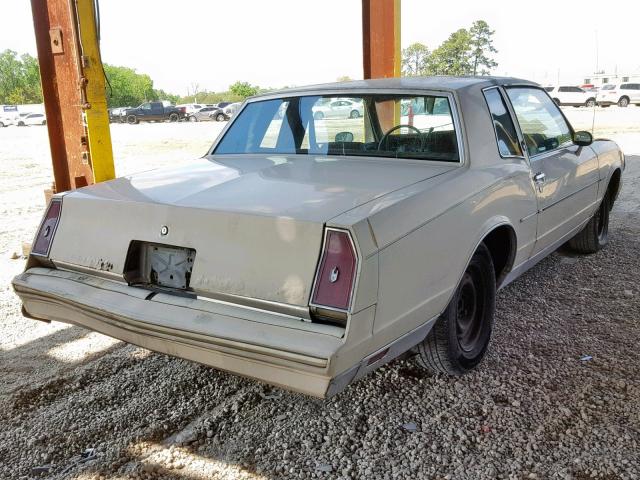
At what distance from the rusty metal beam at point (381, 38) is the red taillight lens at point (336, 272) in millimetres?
5316

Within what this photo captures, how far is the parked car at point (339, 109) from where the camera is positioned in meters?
3.55

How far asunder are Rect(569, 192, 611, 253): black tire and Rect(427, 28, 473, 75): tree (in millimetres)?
68351

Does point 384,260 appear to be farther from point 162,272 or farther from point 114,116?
point 114,116

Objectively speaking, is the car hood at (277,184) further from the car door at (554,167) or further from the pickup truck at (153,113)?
the pickup truck at (153,113)

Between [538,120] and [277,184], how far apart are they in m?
2.13

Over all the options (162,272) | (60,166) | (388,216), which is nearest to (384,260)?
(388,216)

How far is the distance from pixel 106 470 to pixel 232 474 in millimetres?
509

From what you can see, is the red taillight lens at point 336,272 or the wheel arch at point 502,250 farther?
the wheel arch at point 502,250

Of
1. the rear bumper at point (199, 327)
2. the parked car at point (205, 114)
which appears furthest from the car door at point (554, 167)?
the parked car at point (205, 114)

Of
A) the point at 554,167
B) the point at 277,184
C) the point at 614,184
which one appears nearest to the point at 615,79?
the point at 614,184

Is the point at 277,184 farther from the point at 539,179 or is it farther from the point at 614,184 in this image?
the point at 614,184

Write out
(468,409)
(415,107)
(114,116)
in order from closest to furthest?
(468,409) < (415,107) < (114,116)

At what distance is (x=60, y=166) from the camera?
5.55 meters

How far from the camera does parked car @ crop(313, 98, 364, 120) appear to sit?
3553mm
